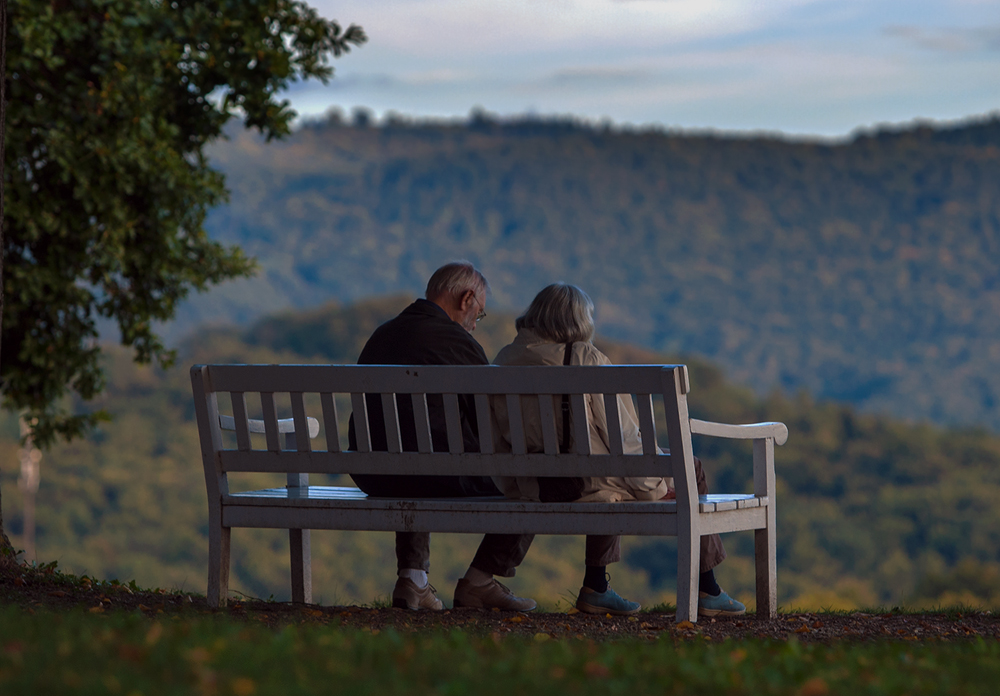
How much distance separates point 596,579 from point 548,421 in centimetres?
88

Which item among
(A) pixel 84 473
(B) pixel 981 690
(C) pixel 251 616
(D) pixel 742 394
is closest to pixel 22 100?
(C) pixel 251 616

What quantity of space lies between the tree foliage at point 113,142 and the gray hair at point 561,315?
372 cm

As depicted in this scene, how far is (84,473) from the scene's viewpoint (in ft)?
237

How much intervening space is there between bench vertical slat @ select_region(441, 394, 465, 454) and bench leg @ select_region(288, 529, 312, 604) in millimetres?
1149

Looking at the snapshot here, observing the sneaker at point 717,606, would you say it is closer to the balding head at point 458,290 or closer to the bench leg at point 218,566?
the balding head at point 458,290

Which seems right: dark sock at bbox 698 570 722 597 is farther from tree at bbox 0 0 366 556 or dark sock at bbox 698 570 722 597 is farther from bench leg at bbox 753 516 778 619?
tree at bbox 0 0 366 556

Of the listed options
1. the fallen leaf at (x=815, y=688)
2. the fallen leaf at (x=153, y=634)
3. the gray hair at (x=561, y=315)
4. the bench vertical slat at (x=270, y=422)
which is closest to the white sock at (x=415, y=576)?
the bench vertical slat at (x=270, y=422)

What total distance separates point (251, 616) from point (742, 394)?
97512 mm

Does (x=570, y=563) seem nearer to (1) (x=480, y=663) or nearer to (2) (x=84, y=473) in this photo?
(2) (x=84, y=473)

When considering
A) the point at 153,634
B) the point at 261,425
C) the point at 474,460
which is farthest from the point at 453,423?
the point at 153,634

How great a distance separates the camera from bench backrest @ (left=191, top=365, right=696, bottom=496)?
156 inches

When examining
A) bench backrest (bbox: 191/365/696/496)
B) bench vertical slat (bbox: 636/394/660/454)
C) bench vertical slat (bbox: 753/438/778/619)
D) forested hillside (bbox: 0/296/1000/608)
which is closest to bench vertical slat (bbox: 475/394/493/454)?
bench backrest (bbox: 191/365/696/496)

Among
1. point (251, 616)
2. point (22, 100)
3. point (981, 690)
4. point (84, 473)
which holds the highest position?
point (22, 100)

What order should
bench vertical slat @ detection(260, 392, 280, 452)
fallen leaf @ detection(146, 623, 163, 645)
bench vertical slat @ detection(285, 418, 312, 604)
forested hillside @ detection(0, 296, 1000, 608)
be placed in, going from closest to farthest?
fallen leaf @ detection(146, 623, 163, 645) < bench vertical slat @ detection(260, 392, 280, 452) < bench vertical slat @ detection(285, 418, 312, 604) < forested hillside @ detection(0, 296, 1000, 608)
